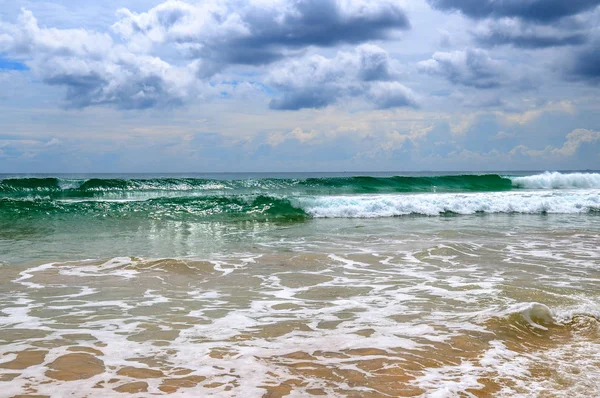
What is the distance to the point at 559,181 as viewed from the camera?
4091cm

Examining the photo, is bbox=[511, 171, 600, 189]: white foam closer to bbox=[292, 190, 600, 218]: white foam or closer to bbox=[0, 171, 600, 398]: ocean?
bbox=[292, 190, 600, 218]: white foam

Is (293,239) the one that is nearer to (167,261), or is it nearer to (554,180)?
(167,261)

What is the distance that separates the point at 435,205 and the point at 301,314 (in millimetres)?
16672

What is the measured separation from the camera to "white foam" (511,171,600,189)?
39.9 m

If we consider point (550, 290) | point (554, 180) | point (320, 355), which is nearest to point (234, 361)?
point (320, 355)

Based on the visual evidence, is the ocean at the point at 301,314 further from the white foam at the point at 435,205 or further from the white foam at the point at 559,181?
the white foam at the point at 559,181

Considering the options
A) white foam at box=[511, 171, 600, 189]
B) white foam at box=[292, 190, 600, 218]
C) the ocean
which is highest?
white foam at box=[511, 171, 600, 189]

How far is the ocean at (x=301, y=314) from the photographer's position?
3488 mm

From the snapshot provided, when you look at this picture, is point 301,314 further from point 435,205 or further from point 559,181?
point 559,181

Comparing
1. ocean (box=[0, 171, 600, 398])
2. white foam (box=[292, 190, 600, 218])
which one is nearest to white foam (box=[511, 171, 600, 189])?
white foam (box=[292, 190, 600, 218])

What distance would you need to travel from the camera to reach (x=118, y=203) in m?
20.2

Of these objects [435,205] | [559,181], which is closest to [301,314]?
[435,205]

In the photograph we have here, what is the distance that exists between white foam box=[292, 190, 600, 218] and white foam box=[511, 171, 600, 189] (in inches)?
678

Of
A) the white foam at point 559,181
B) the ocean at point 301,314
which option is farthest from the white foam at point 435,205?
the white foam at point 559,181
